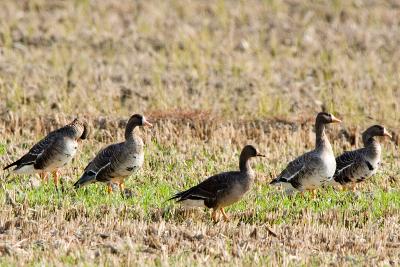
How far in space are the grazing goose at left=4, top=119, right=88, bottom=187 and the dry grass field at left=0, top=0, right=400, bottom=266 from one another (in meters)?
0.25

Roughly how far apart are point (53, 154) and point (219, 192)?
117 inches

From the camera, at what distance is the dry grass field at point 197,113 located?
10.7 m

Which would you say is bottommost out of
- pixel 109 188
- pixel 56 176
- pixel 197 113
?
pixel 109 188

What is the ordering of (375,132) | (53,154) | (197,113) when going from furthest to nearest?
(197,113), (375,132), (53,154)

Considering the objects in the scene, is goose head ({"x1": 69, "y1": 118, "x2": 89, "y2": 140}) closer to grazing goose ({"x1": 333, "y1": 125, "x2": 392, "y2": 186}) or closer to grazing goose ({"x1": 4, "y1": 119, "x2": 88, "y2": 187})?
grazing goose ({"x1": 4, "y1": 119, "x2": 88, "y2": 187})

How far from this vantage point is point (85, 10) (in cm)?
2858

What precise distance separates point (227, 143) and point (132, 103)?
12.9 feet

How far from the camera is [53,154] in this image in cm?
1364

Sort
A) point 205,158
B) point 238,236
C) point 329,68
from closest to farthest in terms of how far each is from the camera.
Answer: point 238,236
point 205,158
point 329,68

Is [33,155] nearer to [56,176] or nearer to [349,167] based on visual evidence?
[56,176]

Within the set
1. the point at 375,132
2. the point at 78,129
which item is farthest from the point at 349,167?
the point at 78,129

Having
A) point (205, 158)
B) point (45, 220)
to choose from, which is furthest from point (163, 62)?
point (45, 220)

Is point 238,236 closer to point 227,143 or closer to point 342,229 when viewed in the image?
point 342,229

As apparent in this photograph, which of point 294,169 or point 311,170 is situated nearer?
point 311,170
